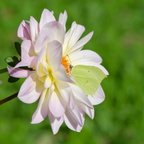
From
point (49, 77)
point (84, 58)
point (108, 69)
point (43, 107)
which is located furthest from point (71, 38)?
point (108, 69)

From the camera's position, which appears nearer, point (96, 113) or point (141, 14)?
point (96, 113)

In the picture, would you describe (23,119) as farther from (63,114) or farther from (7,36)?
(63,114)

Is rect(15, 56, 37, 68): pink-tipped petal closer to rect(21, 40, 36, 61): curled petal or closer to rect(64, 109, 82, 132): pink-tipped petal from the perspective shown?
rect(21, 40, 36, 61): curled petal

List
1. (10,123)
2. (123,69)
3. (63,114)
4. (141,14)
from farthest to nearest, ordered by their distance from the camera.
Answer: (141,14)
(123,69)
(10,123)
(63,114)

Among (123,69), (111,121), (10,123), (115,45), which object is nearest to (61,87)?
(10,123)

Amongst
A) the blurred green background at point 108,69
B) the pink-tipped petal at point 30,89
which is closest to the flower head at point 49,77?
the pink-tipped petal at point 30,89

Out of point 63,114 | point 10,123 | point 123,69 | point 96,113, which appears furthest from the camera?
point 123,69

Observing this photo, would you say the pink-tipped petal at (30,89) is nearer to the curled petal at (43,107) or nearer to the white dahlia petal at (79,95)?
the curled petal at (43,107)
